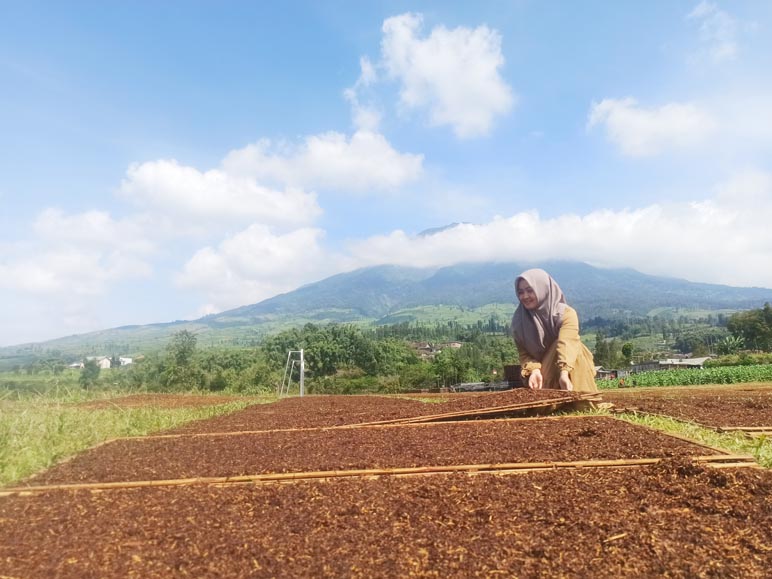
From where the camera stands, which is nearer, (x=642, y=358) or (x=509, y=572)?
(x=509, y=572)

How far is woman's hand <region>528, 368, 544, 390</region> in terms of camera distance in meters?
7.73

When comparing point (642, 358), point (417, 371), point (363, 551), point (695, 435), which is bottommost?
point (642, 358)

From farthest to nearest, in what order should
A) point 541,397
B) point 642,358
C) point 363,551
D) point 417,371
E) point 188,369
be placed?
point 642,358 < point 417,371 < point 188,369 < point 541,397 < point 363,551

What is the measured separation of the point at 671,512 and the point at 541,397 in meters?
3.81

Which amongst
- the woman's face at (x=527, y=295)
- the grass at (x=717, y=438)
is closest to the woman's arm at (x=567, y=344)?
the woman's face at (x=527, y=295)

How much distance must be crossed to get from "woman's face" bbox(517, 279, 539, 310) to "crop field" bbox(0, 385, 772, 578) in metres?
2.78

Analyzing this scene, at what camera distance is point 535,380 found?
25.4 feet

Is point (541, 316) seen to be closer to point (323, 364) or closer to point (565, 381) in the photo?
point (565, 381)

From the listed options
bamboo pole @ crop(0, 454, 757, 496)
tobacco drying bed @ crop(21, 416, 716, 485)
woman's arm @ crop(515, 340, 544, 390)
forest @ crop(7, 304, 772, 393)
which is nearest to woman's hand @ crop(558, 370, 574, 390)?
woman's arm @ crop(515, 340, 544, 390)

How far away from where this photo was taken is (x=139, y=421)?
8.12 meters

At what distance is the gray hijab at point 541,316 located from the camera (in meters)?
7.54

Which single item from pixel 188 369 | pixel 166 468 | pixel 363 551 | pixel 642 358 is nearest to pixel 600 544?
pixel 363 551

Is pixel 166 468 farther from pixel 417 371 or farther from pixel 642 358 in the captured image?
pixel 642 358

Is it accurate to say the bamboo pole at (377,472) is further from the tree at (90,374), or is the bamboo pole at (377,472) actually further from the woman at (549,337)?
the tree at (90,374)
